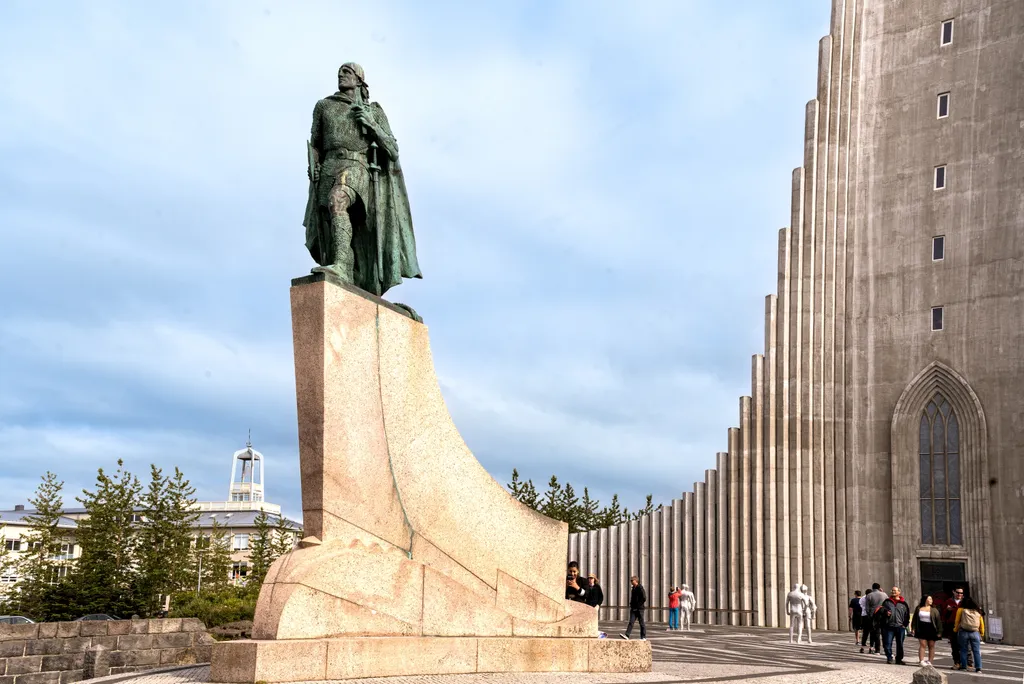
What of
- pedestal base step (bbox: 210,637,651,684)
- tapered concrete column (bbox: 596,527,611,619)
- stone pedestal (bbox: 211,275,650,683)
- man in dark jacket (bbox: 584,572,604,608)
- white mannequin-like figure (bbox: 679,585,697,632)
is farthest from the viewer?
tapered concrete column (bbox: 596,527,611,619)

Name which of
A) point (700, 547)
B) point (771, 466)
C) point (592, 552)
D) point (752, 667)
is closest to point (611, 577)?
point (592, 552)

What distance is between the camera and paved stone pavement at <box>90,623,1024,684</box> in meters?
9.37

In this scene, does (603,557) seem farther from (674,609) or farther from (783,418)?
(783,418)

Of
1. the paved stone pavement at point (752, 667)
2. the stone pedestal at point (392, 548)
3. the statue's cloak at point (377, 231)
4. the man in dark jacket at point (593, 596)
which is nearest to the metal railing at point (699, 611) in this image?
the paved stone pavement at point (752, 667)

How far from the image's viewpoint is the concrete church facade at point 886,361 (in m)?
29.3

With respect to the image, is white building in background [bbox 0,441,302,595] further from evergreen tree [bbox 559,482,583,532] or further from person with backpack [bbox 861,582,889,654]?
person with backpack [bbox 861,582,889,654]

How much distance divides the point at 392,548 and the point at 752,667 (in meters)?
5.90

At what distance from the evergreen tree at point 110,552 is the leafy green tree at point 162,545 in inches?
20.9

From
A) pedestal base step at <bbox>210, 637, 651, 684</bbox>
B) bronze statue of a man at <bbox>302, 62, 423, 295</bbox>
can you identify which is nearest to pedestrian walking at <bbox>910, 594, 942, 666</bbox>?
pedestal base step at <bbox>210, 637, 651, 684</bbox>

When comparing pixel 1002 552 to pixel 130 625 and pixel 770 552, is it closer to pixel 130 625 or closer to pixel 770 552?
pixel 770 552

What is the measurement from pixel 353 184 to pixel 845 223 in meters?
24.9

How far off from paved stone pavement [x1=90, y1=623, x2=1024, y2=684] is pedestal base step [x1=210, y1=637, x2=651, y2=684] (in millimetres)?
219

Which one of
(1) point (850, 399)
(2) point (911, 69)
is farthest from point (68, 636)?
(2) point (911, 69)

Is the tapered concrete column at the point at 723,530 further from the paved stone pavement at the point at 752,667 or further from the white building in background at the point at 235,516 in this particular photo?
the white building in background at the point at 235,516
